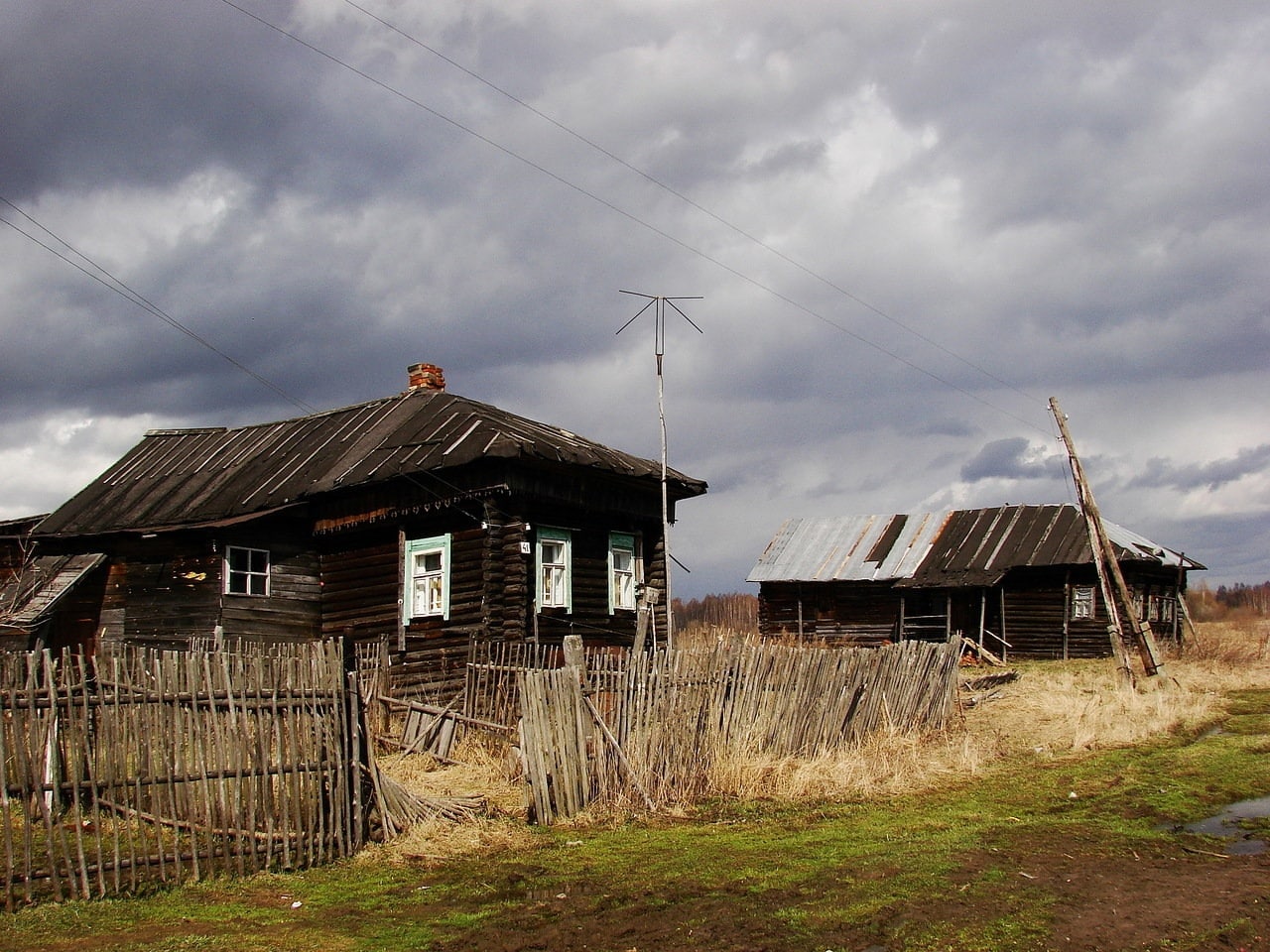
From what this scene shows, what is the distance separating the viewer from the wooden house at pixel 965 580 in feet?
103

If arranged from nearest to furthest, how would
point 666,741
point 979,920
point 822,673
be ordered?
point 979,920 < point 666,741 < point 822,673

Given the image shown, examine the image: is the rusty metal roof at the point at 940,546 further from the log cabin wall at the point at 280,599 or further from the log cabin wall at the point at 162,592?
the log cabin wall at the point at 162,592

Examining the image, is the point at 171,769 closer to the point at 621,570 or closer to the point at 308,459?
the point at 621,570

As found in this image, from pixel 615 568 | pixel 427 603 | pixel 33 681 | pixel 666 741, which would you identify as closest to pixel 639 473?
pixel 615 568

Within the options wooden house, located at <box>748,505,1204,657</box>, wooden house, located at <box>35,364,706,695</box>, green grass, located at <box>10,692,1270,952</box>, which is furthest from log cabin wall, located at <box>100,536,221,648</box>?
wooden house, located at <box>748,505,1204,657</box>

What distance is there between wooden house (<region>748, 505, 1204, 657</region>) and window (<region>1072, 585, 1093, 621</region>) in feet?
0.09

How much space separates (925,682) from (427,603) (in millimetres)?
8002

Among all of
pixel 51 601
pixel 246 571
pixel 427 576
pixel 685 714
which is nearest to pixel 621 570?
pixel 427 576

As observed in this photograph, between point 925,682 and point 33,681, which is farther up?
point 33,681

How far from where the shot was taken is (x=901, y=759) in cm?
1226

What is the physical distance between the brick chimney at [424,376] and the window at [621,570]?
5571mm

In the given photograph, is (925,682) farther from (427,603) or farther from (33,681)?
(33,681)

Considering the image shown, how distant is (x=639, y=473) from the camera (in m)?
19.8

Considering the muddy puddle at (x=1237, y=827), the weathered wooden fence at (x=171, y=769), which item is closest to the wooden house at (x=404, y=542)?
the weathered wooden fence at (x=171, y=769)
